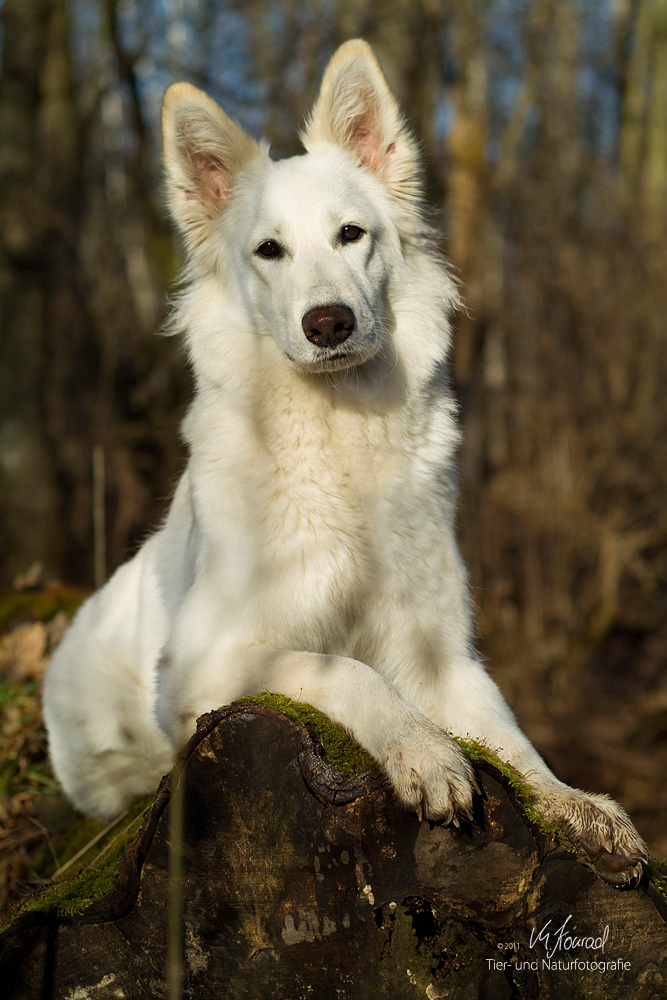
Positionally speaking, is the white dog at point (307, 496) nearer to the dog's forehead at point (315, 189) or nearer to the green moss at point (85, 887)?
the dog's forehead at point (315, 189)

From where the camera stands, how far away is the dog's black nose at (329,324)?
9.70 ft

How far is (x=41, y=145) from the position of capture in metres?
9.45

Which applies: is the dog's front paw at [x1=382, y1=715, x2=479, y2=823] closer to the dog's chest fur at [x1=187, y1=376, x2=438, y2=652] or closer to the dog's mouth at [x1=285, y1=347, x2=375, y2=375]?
the dog's chest fur at [x1=187, y1=376, x2=438, y2=652]

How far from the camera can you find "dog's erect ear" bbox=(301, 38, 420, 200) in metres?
3.59

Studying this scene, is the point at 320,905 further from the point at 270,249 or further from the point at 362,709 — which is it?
the point at 270,249

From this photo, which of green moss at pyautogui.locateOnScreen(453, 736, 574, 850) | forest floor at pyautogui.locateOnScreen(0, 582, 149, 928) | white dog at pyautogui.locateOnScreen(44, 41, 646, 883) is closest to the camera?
green moss at pyautogui.locateOnScreen(453, 736, 574, 850)

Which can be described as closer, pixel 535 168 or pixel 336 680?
pixel 336 680

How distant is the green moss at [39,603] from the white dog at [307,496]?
4.18 ft

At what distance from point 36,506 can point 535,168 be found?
329 inches

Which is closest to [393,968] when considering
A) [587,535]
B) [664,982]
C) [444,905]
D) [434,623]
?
[444,905]

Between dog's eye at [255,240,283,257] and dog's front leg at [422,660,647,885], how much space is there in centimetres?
172

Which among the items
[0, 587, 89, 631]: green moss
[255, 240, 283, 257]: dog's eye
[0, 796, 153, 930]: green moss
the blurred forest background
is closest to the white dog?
[255, 240, 283, 257]: dog's eye

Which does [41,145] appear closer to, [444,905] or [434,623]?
[434,623]

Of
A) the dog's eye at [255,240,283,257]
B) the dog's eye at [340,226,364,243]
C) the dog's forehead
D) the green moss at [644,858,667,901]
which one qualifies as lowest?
the green moss at [644,858,667,901]
